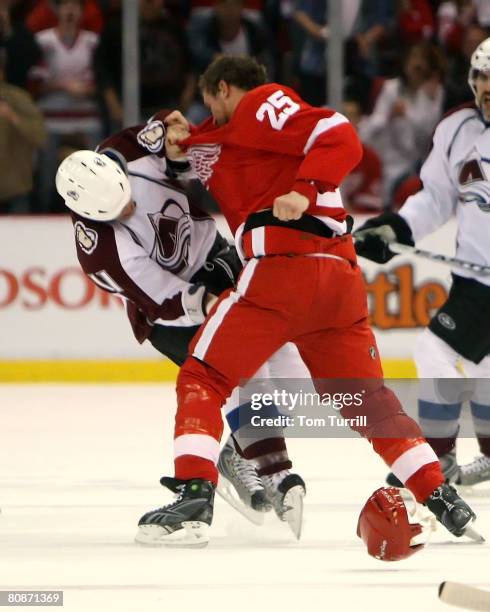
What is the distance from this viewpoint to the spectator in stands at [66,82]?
715 cm

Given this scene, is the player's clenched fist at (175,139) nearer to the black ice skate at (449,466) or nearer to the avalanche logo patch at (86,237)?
the avalanche logo patch at (86,237)

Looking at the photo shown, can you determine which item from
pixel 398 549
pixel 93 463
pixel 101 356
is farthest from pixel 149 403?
pixel 398 549

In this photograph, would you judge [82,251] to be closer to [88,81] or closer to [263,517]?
[263,517]

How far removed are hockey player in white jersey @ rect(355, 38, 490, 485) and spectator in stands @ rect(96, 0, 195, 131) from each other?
3021 mm

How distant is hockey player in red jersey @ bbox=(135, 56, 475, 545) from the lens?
11.1 feet

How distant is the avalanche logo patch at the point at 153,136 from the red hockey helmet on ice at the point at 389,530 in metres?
1.09

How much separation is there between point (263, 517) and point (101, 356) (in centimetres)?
312

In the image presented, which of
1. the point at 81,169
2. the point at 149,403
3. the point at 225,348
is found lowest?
the point at 149,403

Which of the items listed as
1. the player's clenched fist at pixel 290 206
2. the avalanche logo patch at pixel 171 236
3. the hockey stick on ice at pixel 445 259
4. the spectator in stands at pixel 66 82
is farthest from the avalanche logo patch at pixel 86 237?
the spectator in stands at pixel 66 82

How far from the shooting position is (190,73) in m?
7.24

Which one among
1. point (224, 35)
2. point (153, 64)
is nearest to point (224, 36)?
point (224, 35)

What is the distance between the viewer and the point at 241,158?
3498 millimetres

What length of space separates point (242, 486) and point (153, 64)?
3.65m

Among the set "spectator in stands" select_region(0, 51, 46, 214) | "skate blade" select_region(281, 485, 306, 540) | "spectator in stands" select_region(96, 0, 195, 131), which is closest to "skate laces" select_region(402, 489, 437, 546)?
"skate blade" select_region(281, 485, 306, 540)
